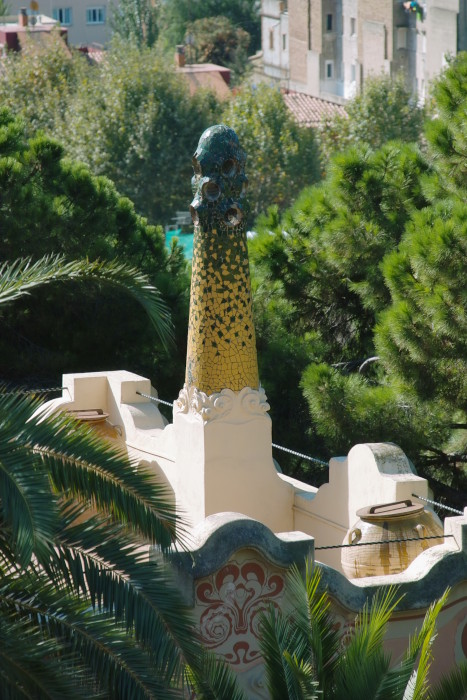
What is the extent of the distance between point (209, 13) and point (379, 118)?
35.5 metres

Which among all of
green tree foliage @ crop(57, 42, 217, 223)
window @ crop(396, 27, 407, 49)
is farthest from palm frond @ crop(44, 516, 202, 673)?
window @ crop(396, 27, 407, 49)

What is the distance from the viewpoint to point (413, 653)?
6297mm

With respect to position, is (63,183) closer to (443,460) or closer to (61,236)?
(61,236)

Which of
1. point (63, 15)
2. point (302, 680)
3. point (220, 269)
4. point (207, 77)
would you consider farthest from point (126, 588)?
point (63, 15)

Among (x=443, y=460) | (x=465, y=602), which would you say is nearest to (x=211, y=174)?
(x=465, y=602)

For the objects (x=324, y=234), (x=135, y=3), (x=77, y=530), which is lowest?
(x=77, y=530)

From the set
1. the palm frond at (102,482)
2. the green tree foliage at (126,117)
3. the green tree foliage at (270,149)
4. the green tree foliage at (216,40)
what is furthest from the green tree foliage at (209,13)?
the palm frond at (102,482)

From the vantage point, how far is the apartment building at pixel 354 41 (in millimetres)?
51094

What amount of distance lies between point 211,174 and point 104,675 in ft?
14.9

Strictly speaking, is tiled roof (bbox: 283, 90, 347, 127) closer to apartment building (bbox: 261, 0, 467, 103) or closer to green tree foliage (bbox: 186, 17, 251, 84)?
apartment building (bbox: 261, 0, 467, 103)

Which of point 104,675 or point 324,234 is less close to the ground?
point 324,234

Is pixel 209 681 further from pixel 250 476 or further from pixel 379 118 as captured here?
pixel 379 118

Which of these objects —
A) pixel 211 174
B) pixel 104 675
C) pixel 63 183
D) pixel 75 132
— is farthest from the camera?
pixel 75 132

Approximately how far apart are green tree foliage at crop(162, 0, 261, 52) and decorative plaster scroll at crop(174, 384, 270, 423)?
228 feet
